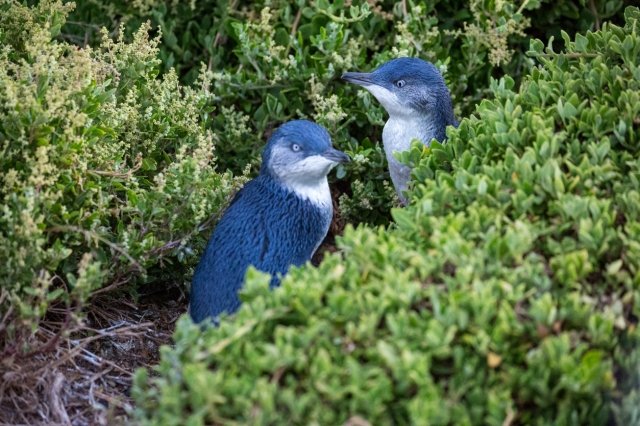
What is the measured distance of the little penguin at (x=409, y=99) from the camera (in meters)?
5.65

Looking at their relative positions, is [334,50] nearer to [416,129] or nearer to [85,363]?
[416,129]

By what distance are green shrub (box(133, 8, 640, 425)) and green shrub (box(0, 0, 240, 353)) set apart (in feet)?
3.48

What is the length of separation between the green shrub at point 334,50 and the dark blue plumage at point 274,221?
2.80 feet

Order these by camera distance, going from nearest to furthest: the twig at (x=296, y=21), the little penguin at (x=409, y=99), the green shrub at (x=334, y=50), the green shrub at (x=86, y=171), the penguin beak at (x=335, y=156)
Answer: the green shrub at (x=86, y=171), the penguin beak at (x=335, y=156), the little penguin at (x=409, y=99), the green shrub at (x=334, y=50), the twig at (x=296, y=21)

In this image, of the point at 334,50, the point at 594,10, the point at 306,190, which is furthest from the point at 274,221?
the point at 594,10

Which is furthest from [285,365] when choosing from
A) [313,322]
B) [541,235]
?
[541,235]

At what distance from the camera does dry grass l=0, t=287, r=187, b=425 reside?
4.29 m

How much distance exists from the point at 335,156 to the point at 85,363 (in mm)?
1591

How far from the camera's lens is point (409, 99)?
5664 millimetres

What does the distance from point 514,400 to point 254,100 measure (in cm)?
379

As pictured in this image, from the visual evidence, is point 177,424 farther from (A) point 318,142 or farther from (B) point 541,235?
(A) point 318,142

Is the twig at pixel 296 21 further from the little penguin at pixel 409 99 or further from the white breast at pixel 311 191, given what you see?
the white breast at pixel 311 191

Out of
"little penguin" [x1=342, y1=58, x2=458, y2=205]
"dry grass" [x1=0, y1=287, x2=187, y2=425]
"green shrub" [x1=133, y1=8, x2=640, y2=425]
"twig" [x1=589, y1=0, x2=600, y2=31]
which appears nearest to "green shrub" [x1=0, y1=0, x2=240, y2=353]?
"dry grass" [x1=0, y1=287, x2=187, y2=425]

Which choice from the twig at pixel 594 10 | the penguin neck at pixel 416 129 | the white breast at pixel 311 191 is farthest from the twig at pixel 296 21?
the twig at pixel 594 10
